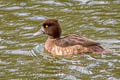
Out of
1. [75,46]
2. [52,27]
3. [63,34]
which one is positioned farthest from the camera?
[63,34]

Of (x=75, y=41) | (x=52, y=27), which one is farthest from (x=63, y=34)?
(x=75, y=41)

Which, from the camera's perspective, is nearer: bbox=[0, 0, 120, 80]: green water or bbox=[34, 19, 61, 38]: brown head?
bbox=[0, 0, 120, 80]: green water

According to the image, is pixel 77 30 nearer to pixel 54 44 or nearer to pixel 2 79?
pixel 54 44

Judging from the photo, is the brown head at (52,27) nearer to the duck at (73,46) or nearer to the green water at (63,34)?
the duck at (73,46)

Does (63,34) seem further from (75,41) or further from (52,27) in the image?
(75,41)

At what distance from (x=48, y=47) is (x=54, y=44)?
0.23m

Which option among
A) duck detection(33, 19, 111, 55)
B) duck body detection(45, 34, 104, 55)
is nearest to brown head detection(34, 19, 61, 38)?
duck detection(33, 19, 111, 55)

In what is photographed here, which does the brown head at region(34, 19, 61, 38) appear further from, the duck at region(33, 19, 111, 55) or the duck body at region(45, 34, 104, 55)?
the duck body at region(45, 34, 104, 55)

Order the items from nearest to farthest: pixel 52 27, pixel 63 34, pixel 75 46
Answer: pixel 75 46
pixel 52 27
pixel 63 34

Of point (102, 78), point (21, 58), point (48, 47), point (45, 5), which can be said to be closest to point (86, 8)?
point (45, 5)

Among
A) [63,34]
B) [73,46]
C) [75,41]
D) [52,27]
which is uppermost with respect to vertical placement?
[52,27]

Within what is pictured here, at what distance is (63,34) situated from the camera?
1384 centimetres

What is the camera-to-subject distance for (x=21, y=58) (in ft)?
38.2

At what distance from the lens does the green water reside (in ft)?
33.6
